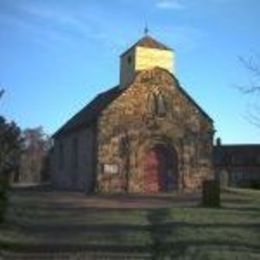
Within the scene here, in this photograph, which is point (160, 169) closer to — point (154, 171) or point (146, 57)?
point (154, 171)

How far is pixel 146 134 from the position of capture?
4884 centimetres

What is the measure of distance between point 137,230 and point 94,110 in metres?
30.0

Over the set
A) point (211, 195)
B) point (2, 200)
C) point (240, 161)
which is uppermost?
point (240, 161)

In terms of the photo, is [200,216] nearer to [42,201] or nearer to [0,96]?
[0,96]

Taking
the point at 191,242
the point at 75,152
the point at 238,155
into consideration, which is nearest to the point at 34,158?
the point at 238,155

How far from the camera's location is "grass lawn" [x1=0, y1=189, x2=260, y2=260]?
18.1 metres

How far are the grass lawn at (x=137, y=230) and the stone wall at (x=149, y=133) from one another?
13.9 metres

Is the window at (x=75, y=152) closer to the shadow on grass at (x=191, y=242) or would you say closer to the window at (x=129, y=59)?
the window at (x=129, y=59)

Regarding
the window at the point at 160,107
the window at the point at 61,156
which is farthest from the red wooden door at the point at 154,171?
the window at the point at 61,156

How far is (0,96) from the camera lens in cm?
2658

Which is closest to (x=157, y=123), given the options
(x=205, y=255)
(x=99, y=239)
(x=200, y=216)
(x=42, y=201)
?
(x=42, y=201)

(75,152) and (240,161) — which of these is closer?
(75,152)

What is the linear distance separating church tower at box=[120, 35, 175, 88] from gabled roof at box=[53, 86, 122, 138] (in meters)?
1.73

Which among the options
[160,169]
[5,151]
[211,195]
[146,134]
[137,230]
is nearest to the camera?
[137,230]
